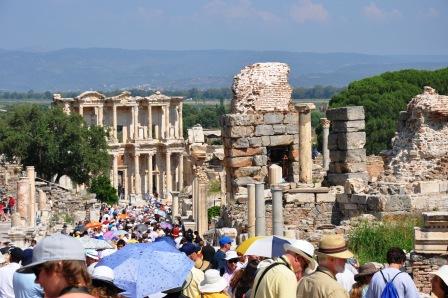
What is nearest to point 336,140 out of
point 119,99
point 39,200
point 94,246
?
point 94,246

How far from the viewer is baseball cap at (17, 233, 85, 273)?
6.57 meters

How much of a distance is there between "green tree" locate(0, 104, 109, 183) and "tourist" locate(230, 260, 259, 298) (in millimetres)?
60316

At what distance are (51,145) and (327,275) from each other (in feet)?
207

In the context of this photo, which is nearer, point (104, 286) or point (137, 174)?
point (104, 286)

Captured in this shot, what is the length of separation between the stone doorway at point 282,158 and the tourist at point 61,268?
19.1 metres

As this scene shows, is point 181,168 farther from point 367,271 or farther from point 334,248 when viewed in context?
point 334,248

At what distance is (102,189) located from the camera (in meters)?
78.6

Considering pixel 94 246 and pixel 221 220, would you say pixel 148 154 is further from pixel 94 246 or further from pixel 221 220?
pixel 94 246

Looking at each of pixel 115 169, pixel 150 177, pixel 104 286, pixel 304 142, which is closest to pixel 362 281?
pixel 104 286

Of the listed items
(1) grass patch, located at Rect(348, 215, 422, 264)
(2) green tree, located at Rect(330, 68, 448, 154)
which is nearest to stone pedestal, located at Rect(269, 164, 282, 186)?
(1) grass patch, located at Rect(348, 215, 422, 264)

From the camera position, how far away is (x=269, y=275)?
29.7ft

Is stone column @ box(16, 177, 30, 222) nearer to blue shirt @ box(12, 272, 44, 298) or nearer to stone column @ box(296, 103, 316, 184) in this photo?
stone column @ box(296, 103, 316, 184)

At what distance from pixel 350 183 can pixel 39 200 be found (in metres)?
31.3

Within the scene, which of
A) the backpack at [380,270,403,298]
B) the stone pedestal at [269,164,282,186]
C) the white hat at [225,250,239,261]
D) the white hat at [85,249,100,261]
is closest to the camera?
the backpack at [380,270,403,298]
